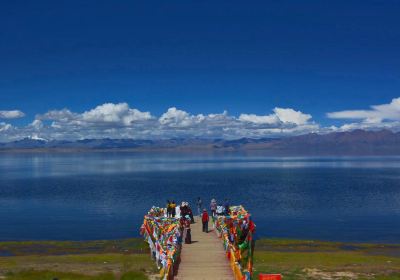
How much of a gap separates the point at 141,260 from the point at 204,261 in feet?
47.3

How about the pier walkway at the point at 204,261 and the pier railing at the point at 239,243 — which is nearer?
the pier railing at the point at 239,243

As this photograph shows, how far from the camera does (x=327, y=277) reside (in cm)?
3553

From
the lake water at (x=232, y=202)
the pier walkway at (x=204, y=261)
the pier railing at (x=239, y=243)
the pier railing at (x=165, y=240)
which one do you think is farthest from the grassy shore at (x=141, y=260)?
the lake water at (x=232, y=202)

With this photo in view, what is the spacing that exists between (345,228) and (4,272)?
47702 mm

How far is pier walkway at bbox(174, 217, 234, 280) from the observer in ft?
85.4

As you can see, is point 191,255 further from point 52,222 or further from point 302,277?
point 52,222

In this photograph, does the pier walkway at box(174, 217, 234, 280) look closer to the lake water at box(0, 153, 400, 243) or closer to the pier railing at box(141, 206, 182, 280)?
the pier railing at box(141, 206, 182, 280)

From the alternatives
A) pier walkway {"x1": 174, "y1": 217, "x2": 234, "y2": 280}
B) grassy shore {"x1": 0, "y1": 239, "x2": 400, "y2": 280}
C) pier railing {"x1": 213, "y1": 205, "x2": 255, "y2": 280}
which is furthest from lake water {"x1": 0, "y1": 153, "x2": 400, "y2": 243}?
pier walkway {"x1": 174, "y1": 217, "x2": 234, "y2": 280}

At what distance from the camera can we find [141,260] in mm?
42625

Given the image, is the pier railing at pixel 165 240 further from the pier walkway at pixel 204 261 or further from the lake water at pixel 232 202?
the lake water at pixel 232 202

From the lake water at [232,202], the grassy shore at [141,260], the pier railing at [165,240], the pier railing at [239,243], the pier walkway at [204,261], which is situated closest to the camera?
the pier railing at [239,243]

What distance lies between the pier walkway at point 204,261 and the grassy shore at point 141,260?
3.85 meters

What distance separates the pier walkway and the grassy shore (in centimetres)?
385

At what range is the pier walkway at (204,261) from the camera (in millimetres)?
26016
